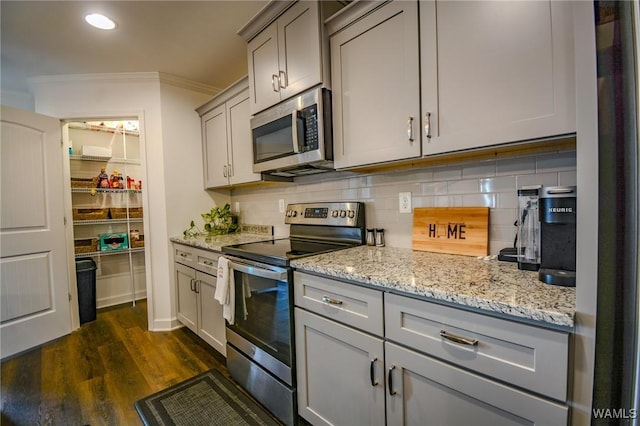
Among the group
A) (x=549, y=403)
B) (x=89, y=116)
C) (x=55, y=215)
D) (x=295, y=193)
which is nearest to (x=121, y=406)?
(x=295, y=193)

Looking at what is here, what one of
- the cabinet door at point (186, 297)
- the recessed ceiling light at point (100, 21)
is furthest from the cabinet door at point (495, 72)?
the cabinet door at point (186, 297)

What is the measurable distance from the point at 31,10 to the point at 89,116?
1.03 meters

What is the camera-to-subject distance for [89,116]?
8.77ft

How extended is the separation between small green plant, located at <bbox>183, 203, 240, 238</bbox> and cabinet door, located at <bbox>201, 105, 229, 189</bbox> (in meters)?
0.28

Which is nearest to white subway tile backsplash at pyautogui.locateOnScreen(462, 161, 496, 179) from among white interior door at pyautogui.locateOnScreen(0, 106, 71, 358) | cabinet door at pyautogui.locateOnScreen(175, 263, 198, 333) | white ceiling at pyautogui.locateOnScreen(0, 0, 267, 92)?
white ceiling at pyautogui.locateOnScreen(0, 0, 267, 92)

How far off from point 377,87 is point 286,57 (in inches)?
26.9

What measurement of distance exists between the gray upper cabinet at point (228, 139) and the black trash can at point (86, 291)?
61.4 inches

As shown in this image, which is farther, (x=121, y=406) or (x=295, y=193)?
(x=295, y=193)

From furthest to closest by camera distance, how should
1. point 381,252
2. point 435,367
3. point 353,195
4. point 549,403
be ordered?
1. point 353,195
2. point 381,252
3. point 435,367
4. point 549,403

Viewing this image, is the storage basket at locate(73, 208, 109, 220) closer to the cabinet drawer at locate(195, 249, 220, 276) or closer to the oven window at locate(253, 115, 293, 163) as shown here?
the cabinet drawer at locate(195, 249, 220, 276)

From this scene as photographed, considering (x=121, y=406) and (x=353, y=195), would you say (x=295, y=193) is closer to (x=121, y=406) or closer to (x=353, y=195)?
(x=353, y=195)

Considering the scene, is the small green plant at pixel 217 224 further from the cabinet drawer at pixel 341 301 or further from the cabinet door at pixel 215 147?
the cabinet drawer at pixel 341 301

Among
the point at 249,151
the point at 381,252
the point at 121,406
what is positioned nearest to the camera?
the point at 381,252

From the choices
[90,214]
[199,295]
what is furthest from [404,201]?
[90,214]
